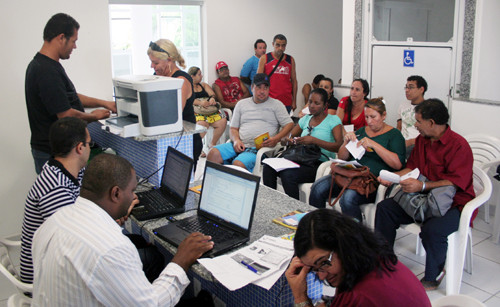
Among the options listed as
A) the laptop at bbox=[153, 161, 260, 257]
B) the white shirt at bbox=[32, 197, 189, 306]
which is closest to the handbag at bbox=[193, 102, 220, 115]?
the laptop at bbox=[153, 161, 260, 257]

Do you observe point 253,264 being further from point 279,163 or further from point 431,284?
point 279,163

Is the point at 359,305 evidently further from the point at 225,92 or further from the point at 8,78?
the point at 225,92

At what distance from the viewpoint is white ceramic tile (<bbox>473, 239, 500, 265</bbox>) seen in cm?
363

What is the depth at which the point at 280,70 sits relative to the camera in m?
6.95

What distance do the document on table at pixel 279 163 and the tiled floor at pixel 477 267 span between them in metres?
1.09

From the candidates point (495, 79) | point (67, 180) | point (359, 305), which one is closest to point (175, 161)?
point (67, 180)

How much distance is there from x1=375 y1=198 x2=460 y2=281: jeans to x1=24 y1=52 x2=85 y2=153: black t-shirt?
7.37 feet

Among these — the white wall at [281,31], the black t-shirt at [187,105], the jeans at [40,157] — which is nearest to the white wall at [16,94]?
the jeans at [40,157]

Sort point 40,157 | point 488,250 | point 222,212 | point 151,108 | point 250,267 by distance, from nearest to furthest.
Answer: point 250,267
point 222,212
point 151,108
point 40,157
point 488,250

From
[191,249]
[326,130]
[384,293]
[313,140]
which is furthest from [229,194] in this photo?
[326,130]

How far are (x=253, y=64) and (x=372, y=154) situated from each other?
387 centimetres

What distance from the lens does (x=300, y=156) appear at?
410 cm

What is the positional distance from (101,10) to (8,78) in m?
1.15

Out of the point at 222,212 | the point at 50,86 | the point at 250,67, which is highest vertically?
the point at 250,67
